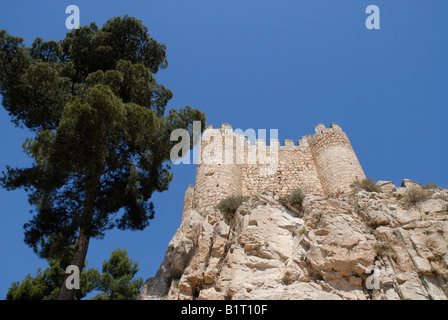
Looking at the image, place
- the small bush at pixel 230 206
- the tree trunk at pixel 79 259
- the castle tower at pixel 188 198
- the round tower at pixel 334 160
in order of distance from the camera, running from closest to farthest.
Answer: the tree trunk at pixel 79 259 → the small bush at pixel 230 206 → the round tower at pixel 334 160 → the castle tower at pixel 188 198

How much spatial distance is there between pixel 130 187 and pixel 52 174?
2.18 metres

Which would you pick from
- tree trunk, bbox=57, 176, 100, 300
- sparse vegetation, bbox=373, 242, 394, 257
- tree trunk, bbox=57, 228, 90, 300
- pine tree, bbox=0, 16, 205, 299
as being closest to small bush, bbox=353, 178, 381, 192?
sparse vegetation, bbox=373, 242, 394, 257

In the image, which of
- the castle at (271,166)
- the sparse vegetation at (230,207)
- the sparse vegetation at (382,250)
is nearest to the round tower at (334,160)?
the castle at (271,166)

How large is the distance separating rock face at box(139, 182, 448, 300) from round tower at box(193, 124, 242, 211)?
119 inches

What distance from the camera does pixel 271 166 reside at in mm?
16031

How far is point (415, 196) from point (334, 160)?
20.1 ft

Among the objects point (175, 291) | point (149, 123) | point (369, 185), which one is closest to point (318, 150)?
point (369, 185)

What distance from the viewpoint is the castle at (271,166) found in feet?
44.8

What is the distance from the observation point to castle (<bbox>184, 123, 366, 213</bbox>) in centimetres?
1364

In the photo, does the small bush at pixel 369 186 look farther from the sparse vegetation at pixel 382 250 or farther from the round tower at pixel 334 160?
the sparse vegetation at pixel 382 250

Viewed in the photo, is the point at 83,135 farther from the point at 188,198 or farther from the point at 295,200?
the point at 188,198

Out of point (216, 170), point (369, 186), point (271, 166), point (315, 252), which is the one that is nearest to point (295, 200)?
point (315, 252)

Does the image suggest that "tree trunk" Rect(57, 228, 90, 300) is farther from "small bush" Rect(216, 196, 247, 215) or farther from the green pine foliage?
the green pine foliage
